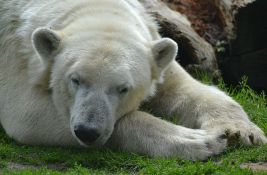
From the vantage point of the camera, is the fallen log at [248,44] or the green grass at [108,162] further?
the fallen log at [248,44]

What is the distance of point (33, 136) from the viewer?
21.8 feet

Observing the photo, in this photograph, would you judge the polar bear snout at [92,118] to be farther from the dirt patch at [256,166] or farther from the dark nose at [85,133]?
the dirt patch at [256,166]

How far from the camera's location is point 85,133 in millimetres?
5707

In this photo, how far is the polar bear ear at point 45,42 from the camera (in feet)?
20.9

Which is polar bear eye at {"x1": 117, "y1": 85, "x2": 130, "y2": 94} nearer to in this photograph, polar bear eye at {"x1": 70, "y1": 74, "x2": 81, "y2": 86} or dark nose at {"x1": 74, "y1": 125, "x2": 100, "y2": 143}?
polar bear eye at {"x1": 70, "y1": 74, "x2": 81, "y2": 86}

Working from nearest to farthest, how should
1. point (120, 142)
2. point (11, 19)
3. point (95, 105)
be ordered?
A: point (95, 105) → point (120, 142) → point (11, 19)

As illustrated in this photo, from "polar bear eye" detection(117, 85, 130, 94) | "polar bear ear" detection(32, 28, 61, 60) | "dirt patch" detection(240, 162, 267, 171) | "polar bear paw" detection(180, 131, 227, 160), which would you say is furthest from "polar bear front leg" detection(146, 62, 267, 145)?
"polar bear ear" detection(32, 28, 61, 60)

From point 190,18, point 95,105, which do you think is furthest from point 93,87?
point 190,18

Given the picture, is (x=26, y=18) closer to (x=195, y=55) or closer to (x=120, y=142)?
(x=120, y=142)

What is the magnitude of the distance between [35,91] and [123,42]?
3.51ft

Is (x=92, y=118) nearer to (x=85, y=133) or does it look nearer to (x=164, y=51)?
(x=85, y=133)

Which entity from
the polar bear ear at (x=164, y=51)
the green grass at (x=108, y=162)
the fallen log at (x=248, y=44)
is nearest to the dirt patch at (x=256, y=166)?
the green grass at (x=108, y=162)

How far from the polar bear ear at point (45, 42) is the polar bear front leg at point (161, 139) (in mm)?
944

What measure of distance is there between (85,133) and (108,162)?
47 cm
